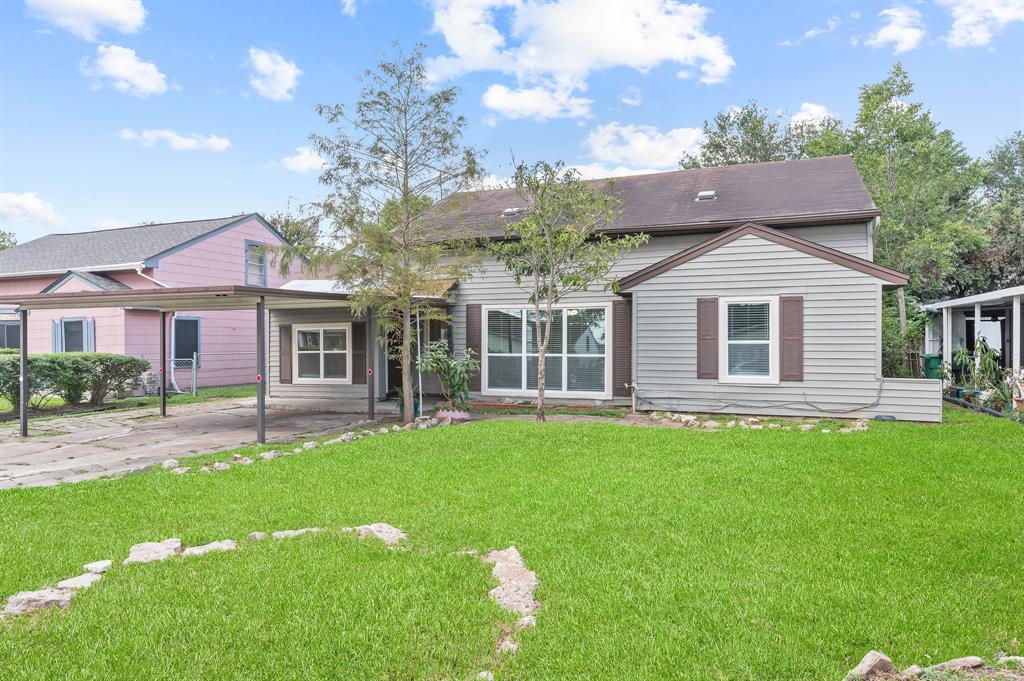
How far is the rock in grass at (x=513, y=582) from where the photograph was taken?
11.3 ft

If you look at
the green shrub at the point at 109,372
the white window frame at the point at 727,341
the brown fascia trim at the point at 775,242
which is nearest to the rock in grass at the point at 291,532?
the brown fascia trim at the point at 775,242

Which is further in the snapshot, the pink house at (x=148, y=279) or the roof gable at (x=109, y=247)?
the roof gable at (x=109, y=247)

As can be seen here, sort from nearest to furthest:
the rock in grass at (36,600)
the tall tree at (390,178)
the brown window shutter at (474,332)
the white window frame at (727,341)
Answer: the rock in grass at (36,600)
the tall tree at (390,178)
the white window frame at (727,341)
the brown window shutter at (474,332)

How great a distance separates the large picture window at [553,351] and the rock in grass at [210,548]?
8.44m

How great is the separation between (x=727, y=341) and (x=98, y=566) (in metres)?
9.57

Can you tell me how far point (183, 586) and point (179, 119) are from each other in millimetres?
17791

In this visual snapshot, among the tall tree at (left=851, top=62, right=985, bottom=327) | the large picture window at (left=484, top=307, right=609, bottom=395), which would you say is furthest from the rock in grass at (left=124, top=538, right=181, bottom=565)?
the tall tree at (left=851, top=62, right=985, bottom=327)

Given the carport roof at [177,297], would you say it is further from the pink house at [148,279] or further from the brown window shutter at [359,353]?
the pink house at [148,279]

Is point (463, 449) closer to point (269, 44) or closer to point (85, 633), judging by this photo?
point (85, 633)

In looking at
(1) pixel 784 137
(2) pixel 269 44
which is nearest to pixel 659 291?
(2) pixel 269 44

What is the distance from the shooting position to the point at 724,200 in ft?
43.4

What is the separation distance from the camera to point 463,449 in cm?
786

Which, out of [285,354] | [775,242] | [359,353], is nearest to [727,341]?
[775,242]

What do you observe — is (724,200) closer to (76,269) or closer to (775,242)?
(775,242)
